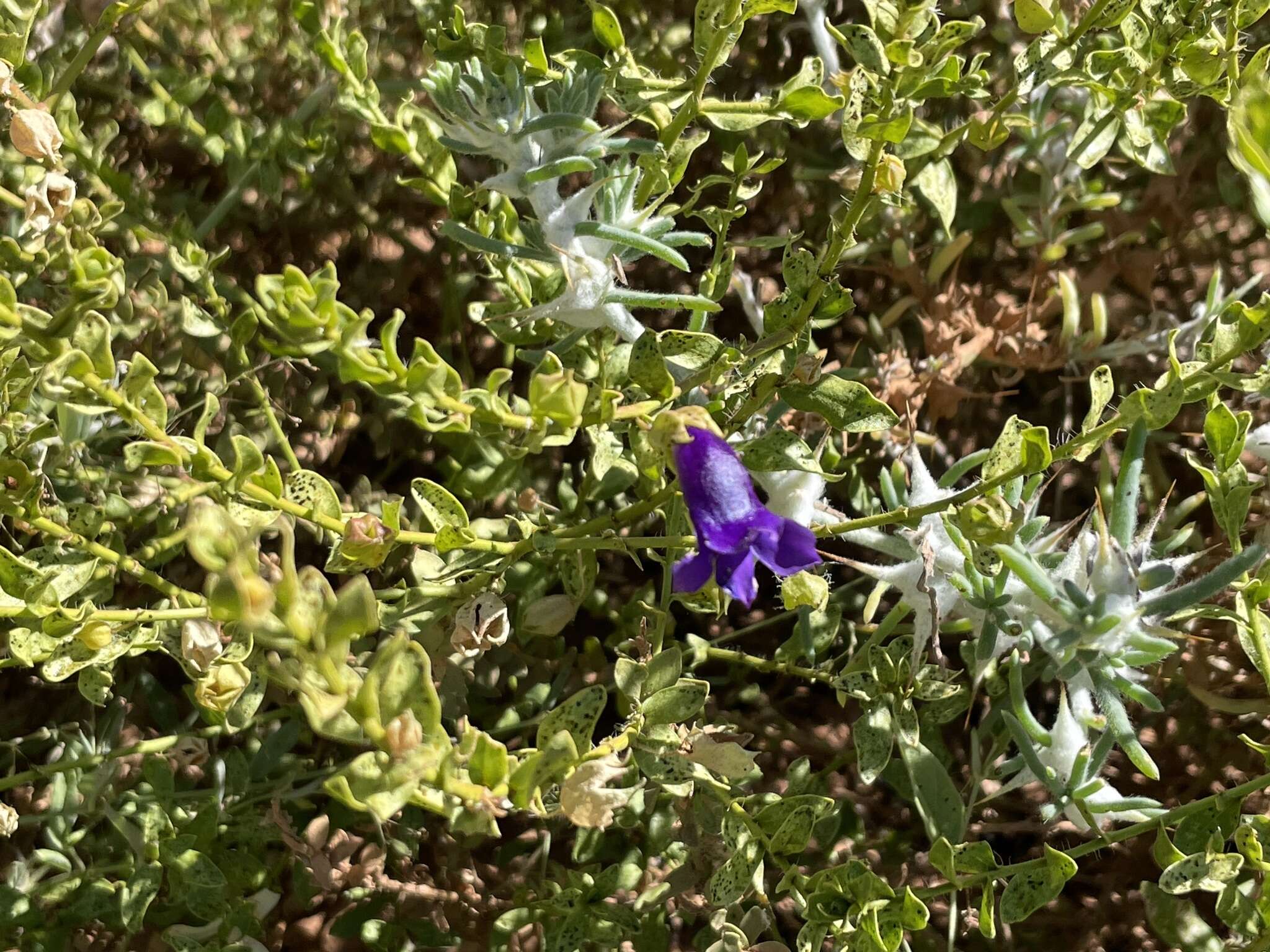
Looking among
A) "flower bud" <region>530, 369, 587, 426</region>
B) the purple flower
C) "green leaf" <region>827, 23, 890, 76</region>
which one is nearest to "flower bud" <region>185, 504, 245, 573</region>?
"flower bud" <region>530, 369, 587, 426</region>

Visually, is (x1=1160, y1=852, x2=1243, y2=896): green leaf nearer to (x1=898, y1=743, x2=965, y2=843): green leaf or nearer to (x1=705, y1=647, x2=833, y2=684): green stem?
(x1=898, y1=743, x2=965, y2=843): green leaf

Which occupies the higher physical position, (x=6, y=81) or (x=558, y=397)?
(x=6, y=81)

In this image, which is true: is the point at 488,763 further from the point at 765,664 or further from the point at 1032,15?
the point at 1032,15

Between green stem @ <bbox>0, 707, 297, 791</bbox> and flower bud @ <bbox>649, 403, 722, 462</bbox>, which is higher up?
flower bud @ <bbox>649, 403, 722, 462</bbox>

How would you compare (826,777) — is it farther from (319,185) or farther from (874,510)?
(319,185)

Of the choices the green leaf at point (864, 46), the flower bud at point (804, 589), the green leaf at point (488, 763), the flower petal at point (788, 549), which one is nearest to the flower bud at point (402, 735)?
the green leaf at point (488, 763)

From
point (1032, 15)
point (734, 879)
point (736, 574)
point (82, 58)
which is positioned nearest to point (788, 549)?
point (736, 574)
